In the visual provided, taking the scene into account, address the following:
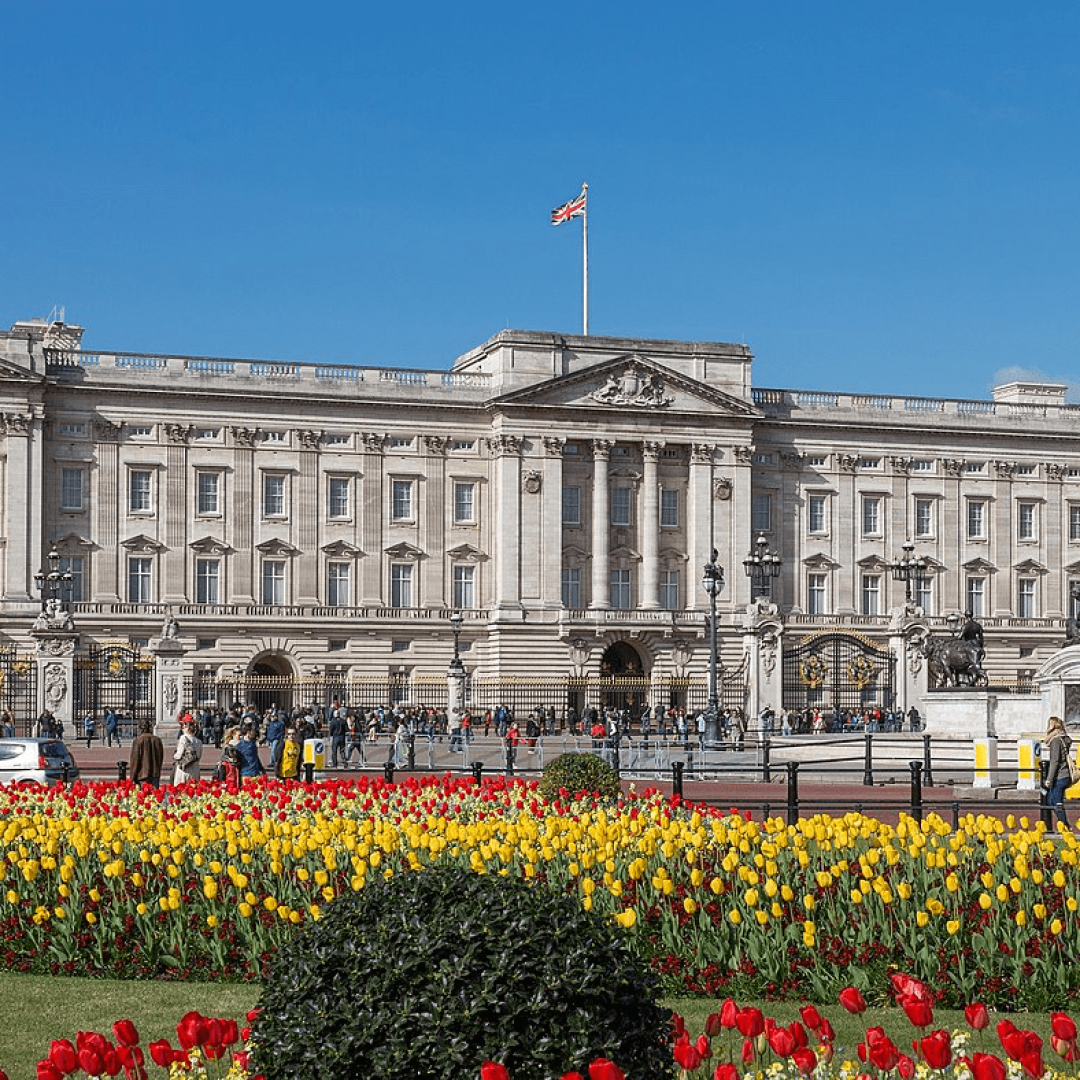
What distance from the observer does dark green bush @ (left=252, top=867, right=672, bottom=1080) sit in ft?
23.8

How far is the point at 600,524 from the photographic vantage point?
270ft

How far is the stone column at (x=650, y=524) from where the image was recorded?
82938mm

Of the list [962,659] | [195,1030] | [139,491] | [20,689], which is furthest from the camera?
[139,491]

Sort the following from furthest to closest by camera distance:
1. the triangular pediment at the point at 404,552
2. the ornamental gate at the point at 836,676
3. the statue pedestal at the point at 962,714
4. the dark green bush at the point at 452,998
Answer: the triangular pediment at the point at 404,552, the ornamental gate at the point at 836,676, the statue pedestal at the point at 962,714, the dark green bush at the point at 452,998

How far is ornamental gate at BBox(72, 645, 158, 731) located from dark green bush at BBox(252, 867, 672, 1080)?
172 feet

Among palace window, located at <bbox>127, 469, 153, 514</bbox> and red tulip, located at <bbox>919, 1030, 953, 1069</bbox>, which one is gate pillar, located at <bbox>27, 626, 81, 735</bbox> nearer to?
palace window, located at <bbox>127, 469, 153, 514</bbox>

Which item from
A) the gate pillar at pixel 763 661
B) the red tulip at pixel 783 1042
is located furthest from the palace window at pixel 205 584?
the red tulip at pixel 783 1042

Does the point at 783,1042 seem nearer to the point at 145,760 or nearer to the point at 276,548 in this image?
the point at 145,760

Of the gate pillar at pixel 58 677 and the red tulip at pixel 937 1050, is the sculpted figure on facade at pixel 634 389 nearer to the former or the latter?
the gate pillar at pixel 58 677

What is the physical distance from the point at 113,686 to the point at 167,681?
11.8 metres

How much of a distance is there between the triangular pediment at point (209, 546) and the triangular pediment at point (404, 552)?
7.21m

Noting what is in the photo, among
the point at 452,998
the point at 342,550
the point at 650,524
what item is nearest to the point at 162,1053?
the point at 452,998

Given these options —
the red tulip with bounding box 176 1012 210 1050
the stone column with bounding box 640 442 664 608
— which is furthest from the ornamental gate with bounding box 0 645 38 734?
the red tulip with bounding box 176 1012 210 1050

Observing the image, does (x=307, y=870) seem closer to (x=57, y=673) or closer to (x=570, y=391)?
(x=57, y=673)
